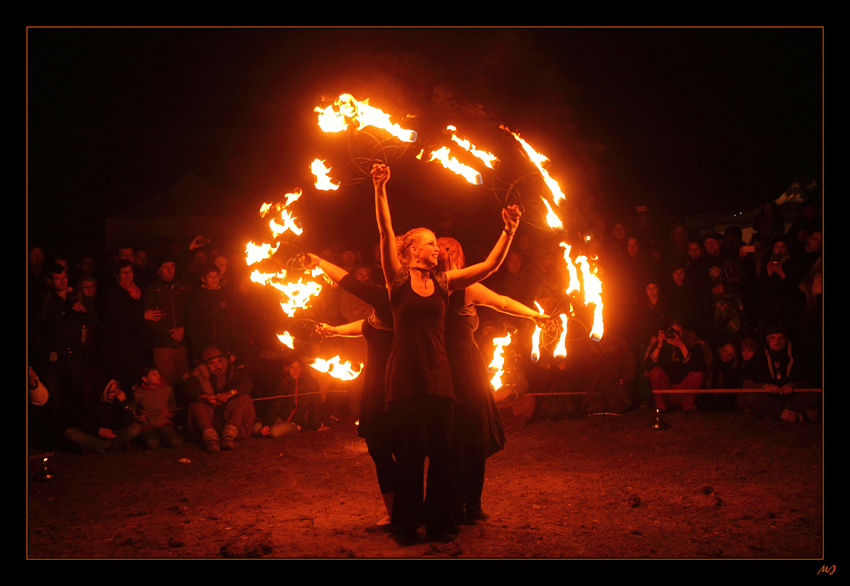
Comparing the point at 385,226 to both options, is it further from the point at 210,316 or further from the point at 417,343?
the point at 210,316

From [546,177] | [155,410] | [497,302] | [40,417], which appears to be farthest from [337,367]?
[40,417]

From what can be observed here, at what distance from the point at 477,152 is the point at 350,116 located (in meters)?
1.23

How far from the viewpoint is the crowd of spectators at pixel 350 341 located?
9242 millimetres

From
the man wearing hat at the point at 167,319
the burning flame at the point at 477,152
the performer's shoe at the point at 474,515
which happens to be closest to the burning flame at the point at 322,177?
the burning flame at the point at 477,152

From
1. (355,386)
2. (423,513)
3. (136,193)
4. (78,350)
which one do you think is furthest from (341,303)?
(136,193)

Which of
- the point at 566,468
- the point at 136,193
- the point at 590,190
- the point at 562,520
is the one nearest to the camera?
the point at 562,520

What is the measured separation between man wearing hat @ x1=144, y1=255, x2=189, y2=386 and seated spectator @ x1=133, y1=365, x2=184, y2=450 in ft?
0.75

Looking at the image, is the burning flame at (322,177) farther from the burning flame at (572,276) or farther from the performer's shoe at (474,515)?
the performer's shoe at (474,515)

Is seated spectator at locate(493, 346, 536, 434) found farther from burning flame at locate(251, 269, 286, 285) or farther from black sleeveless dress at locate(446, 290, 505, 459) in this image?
burning flame at locate(251, 269, 286, 285)

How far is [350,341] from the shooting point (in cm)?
862

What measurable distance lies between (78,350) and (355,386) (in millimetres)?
3476

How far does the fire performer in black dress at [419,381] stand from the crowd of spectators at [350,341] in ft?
8.22

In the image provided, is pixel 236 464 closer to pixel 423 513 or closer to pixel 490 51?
pixel 423 513

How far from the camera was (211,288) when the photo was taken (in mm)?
9883
